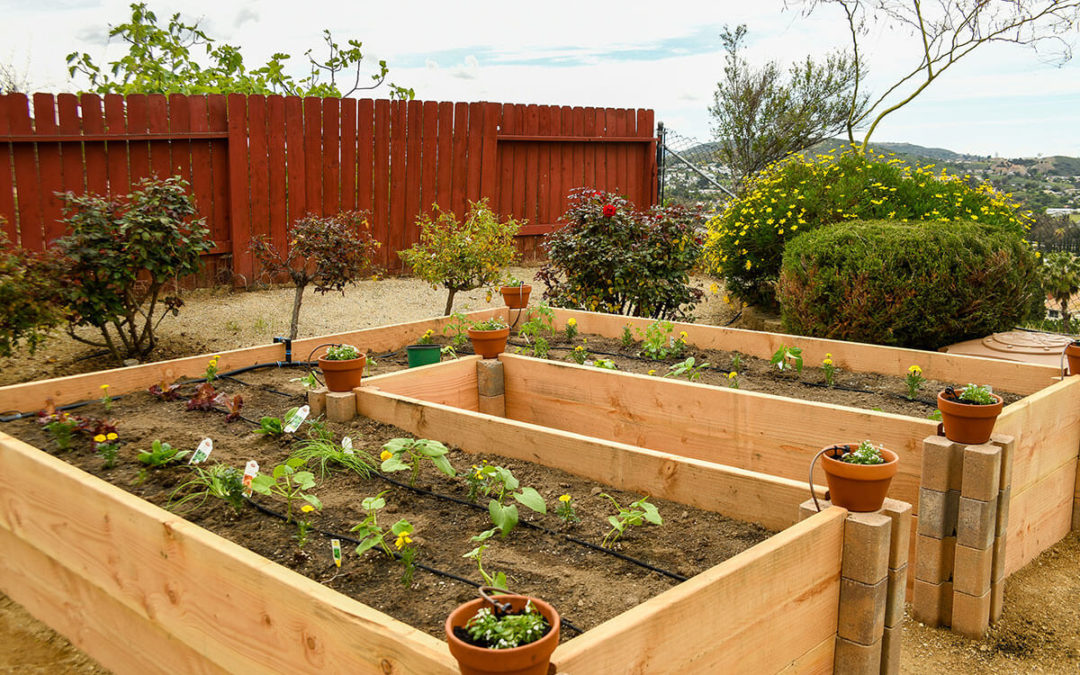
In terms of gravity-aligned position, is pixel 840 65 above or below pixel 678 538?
above

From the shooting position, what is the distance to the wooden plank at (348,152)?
10.2 meters

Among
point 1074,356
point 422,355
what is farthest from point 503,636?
point 422,355

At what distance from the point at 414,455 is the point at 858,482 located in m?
1.59

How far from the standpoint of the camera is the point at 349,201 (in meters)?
10.4

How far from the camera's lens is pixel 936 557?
3.42 m

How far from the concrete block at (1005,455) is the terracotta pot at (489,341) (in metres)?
2.61

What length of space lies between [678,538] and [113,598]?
1.88 meters

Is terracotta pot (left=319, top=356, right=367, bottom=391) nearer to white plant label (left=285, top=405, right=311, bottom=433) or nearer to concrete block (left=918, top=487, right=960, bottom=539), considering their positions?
white plant label (left=285, top=405, right=311, bottom=433)

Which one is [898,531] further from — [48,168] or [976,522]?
[48,168]

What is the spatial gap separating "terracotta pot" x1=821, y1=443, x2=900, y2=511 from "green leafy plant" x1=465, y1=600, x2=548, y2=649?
123 cm

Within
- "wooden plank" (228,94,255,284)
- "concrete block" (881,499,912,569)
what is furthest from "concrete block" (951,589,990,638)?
"wooden plank" (228,94,255,284)

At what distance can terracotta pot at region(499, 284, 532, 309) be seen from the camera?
249 inches

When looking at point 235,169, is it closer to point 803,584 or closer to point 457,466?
point 457,466

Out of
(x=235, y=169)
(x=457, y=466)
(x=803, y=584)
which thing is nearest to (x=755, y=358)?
(x=457, y=466)
